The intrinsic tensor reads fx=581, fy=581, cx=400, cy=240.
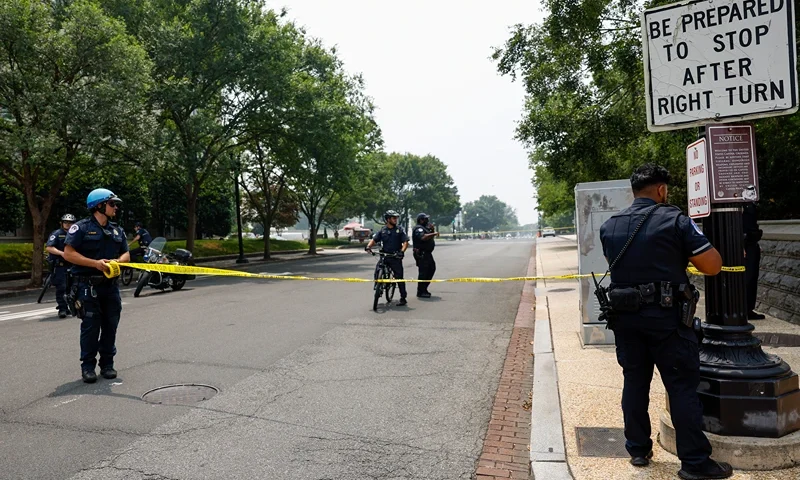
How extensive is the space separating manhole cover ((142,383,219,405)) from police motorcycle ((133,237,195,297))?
8487 mm

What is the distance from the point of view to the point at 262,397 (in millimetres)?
5520

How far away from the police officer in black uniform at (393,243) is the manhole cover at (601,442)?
23.6 ft

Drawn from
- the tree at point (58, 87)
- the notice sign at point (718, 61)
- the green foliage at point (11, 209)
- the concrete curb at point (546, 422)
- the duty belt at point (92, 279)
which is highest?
the tree at point (58, 87)

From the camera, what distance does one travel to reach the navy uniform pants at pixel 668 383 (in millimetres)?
3391

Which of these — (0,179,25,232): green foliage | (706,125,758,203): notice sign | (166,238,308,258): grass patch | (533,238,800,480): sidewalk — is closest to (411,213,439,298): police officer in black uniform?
(533,238,800,480): sidewalk

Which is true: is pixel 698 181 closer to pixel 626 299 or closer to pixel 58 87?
pixel 626 299

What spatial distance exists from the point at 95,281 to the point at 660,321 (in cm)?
539

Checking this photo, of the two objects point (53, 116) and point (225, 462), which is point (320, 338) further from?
point (53, 116)

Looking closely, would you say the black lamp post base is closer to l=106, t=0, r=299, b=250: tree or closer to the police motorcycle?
the police motorcycle

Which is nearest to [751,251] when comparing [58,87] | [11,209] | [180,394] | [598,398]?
[598,398]

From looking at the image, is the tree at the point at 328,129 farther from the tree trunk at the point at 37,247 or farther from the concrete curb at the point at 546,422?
the concrete curb at the point at 546,422

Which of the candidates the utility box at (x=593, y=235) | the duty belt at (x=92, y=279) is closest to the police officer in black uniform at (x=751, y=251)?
the utility box at (x=593, y=235)

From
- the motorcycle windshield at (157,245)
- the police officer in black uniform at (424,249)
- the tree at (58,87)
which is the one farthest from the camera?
the tree at (58,87)

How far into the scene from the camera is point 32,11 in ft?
54.1
